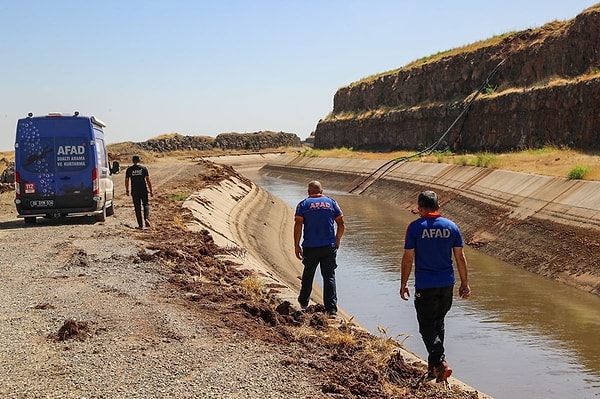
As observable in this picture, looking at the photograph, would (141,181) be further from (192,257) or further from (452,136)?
(452,136)

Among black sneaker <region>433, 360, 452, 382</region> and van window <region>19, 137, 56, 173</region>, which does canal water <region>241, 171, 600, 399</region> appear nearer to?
black sneaker <region>433, 360, 452, 382</region>

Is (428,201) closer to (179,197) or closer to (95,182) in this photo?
(95,182)

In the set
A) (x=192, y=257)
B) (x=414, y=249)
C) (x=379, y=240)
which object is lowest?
(x=379, y=240)

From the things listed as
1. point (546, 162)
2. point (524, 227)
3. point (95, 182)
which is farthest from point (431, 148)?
point (95, 182)

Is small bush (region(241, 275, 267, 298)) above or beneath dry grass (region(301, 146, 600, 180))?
beneath

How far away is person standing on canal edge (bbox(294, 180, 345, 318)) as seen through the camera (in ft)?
40.0

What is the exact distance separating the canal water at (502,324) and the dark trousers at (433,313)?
A: 232 cm

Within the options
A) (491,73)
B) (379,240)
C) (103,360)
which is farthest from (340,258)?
(491,73)

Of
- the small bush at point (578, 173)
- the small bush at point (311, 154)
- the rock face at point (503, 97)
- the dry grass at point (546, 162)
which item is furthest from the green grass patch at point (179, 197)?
the small bush at point (311, 154)

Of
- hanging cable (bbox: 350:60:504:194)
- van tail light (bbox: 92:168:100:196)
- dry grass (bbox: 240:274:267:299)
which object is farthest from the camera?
hanging cable (bbox: 350:60:504:194)

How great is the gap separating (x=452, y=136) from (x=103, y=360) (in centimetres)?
5167

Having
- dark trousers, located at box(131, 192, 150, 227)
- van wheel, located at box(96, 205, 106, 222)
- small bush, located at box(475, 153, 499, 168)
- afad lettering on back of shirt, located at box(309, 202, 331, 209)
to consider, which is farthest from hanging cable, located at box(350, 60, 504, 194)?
afad lettering on back of shirt, located at box(309, 202, 331, 209)

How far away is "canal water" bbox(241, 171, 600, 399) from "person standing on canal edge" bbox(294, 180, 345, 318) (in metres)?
1.16

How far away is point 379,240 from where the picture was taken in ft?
99.6
